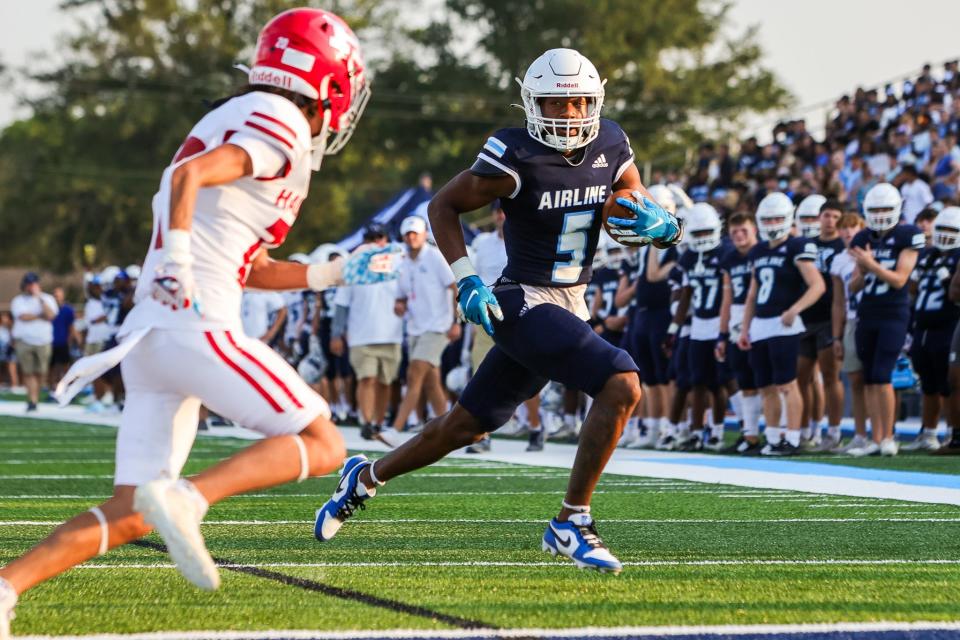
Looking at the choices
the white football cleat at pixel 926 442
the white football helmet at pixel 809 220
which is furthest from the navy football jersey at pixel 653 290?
the white football cleat at pixel 926 442

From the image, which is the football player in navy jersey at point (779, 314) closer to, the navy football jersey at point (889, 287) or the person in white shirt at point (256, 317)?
Result: the navy football jersey at point (889, 287)

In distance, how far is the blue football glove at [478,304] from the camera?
5387mm

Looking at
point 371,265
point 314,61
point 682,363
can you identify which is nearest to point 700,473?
point 682,363

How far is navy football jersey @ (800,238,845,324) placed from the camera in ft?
39.0

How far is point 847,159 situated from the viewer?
20031mm

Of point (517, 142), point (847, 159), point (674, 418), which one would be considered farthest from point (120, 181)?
point (517, 142)

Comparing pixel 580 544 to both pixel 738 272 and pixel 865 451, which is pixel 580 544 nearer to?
pixel 865 451

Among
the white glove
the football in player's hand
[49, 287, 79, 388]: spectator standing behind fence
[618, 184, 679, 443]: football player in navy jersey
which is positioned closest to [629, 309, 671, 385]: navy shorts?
[618, 184, 679, 443]: football player in navy jersey

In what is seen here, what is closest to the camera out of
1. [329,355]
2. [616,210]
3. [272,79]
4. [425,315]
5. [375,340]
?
[272,79]

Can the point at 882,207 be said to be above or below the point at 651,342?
above

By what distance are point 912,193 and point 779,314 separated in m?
5.05

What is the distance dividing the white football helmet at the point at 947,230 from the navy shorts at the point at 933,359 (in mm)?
632

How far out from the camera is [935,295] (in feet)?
38.0

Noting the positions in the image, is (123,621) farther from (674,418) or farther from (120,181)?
(120,181)
